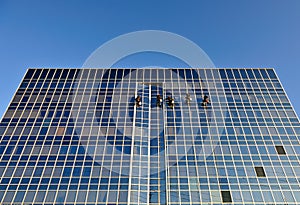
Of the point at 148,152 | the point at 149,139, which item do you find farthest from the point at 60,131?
the point at 148,152

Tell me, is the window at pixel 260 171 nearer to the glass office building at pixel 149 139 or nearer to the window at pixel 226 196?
the glass office building at pixel 149 139

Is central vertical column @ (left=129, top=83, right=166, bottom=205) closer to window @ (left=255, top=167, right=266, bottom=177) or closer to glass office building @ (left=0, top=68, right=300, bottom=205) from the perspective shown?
glass office building @ (left=0, top=68, right=300, bottom=205)

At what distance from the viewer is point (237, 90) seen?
53562 mm

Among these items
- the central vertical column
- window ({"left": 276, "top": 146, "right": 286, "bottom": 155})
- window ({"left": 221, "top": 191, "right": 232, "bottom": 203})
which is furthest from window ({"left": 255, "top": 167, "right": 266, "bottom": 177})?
the central vertical column

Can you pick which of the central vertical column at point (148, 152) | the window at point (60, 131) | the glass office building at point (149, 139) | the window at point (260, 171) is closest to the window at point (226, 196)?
the glass office building at point (149, 139)

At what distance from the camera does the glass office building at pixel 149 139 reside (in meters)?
37.3

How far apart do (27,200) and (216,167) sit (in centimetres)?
2645

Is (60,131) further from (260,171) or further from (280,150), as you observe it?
(280,150)

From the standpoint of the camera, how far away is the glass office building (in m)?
37.3

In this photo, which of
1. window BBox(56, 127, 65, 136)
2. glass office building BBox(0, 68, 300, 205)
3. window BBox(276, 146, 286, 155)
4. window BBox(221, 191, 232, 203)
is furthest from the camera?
window BBox(56, 127, 65, 136)

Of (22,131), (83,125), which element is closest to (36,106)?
(22,131)

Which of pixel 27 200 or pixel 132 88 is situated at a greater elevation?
pixel 132 88

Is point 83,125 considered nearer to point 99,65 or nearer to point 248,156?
point 99,65

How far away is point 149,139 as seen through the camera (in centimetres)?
4494
